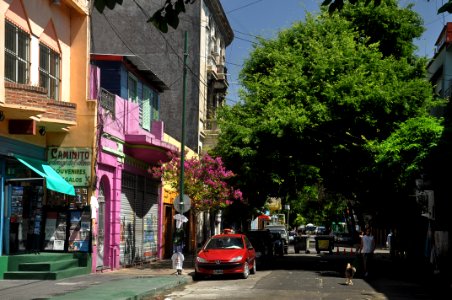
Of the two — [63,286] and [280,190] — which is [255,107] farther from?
[63,286]

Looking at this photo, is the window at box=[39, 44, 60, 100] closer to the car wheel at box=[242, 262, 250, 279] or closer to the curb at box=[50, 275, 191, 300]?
the curb at box=[50, 275, 191, 300]

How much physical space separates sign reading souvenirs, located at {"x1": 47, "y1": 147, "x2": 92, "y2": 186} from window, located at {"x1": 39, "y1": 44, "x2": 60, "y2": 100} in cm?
176

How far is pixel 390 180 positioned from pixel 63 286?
40.4 ft

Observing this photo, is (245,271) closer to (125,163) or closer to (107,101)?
(125,163)

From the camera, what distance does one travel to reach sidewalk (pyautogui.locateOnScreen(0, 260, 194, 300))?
14586 millimetres

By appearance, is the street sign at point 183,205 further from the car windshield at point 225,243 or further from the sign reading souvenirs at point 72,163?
the sign reading souvenirs at point 72,163

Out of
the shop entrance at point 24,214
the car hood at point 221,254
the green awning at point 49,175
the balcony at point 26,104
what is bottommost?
the car hood at point 221,254

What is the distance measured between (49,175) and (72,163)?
191 centimetres

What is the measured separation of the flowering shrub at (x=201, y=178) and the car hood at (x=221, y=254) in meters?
4.03

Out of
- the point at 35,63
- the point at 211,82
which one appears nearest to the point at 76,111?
the point at 35,63

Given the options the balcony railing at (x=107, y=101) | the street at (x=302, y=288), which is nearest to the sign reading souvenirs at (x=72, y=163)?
the balcony railing at (x=107, y=101)

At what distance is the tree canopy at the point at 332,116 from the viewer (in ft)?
80.7

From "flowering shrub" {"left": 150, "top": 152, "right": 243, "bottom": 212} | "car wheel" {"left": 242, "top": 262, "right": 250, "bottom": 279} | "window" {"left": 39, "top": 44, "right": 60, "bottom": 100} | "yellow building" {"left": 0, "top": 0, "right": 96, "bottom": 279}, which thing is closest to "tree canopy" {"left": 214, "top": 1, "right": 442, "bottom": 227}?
"flowering shrub" {"left": 150, "top": 152, "right": 243, "bottom": 212}

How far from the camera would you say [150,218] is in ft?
97.6
